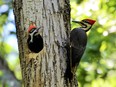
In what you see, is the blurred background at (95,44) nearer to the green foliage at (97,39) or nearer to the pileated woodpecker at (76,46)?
the green foliage at (97,39)

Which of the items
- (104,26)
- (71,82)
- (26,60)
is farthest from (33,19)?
(104,26)

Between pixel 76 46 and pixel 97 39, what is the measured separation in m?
2.28

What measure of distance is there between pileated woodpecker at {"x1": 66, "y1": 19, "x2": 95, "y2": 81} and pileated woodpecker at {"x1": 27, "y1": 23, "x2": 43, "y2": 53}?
300 mm

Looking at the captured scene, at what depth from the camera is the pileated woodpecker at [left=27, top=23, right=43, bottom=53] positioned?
3.62 meters

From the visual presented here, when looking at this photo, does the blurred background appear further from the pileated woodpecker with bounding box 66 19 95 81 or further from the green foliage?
the pileated woodpecker with bounding box 66 19 95 81

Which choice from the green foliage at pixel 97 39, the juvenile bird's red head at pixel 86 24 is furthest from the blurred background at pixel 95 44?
the juvenile bird's red head at pixel 86 24

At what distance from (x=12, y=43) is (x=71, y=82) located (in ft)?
18.1

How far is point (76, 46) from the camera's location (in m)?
3.90

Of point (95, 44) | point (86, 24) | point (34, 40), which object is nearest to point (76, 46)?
point (86, 24)

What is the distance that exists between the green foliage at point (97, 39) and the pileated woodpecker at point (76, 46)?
189 centimetres

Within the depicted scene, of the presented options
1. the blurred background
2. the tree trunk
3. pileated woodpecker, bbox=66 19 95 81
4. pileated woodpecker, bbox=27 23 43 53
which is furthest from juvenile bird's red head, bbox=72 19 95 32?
the blurred background

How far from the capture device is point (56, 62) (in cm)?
364

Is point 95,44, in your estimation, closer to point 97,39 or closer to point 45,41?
point 97,39

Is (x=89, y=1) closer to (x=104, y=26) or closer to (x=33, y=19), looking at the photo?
(x=104, y=26)
